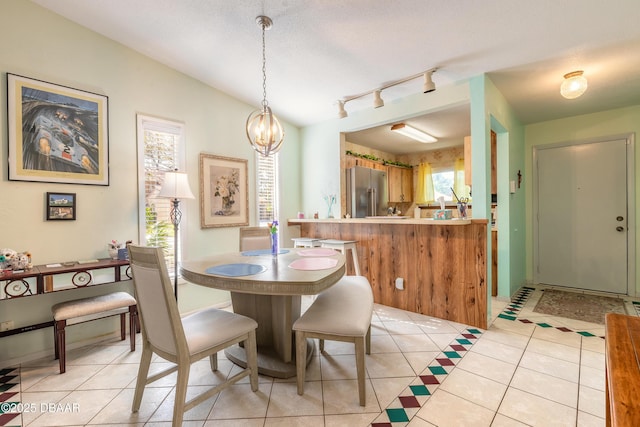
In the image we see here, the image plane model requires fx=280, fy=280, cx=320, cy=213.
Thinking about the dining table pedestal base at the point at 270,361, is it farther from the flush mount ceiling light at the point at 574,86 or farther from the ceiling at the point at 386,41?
the flush mount ceiling light at the point at 574,86

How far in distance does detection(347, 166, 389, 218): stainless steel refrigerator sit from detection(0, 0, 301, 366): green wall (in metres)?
1.87

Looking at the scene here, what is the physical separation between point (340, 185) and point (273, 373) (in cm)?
274

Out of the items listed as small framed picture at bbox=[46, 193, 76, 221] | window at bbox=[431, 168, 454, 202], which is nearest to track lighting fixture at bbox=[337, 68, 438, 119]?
small framed picture at bbox=[46, 193, 76, 221]

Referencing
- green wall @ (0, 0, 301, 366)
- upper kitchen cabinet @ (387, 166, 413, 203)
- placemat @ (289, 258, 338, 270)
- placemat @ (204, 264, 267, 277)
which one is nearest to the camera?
placemat @ (204, 264, 267, 277)

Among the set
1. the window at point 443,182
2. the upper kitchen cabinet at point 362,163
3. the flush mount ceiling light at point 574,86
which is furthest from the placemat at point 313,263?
the window at point 443,182

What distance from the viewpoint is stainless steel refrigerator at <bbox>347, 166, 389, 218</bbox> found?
4.49 metres

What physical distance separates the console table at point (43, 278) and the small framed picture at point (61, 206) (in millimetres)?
415

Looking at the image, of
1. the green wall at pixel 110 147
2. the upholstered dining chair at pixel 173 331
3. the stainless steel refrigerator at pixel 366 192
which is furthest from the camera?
the stainless steel refrigerator at pixel 366 192

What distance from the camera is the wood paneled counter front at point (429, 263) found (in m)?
2.75

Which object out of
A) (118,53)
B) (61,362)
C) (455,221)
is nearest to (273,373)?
(61,362)

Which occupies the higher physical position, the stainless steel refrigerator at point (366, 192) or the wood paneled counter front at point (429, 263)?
the stainless steel refrigerator at point (366, 192)

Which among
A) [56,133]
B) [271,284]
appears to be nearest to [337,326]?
[271,284]

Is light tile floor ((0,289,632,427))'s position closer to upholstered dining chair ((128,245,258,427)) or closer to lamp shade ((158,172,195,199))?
upholstered dining chair ((128,245,258,427))

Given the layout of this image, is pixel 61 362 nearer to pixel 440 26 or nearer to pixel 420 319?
pixel 420 319
